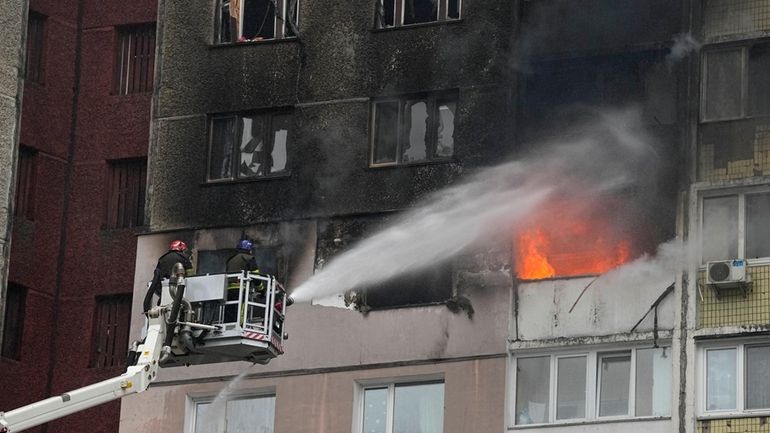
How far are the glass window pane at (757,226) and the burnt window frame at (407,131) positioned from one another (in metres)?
6.60

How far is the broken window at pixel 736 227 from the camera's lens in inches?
1893

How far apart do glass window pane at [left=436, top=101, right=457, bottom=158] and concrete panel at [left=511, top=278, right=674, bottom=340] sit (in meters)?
3.74

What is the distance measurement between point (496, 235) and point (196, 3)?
9636mm

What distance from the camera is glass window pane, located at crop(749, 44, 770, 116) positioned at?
4884 centimetres

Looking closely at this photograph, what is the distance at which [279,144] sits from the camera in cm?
5391

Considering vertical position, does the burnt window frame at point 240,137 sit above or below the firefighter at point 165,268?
above

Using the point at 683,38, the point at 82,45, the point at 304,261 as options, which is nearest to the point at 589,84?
the point at 683,38

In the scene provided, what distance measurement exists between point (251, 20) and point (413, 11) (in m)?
4.03

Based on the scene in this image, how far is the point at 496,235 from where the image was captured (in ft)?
166

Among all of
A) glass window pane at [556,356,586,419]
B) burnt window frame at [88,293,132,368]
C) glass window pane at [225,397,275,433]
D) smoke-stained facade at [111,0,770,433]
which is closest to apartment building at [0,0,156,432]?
burnt window frame at [88,293,132,368]

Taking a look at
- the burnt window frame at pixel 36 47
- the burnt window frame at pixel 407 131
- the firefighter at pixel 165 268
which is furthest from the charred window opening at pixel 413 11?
the firefighter at pixel 165 268

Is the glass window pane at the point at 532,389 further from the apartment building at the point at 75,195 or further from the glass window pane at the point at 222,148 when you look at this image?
the apartment building at the point at 75,195

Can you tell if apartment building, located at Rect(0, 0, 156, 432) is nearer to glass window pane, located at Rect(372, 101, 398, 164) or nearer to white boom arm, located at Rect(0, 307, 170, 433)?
glass window pane, located at Rect(372, 101, 398, 164)

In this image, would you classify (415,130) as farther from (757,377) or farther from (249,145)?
(757,377)
